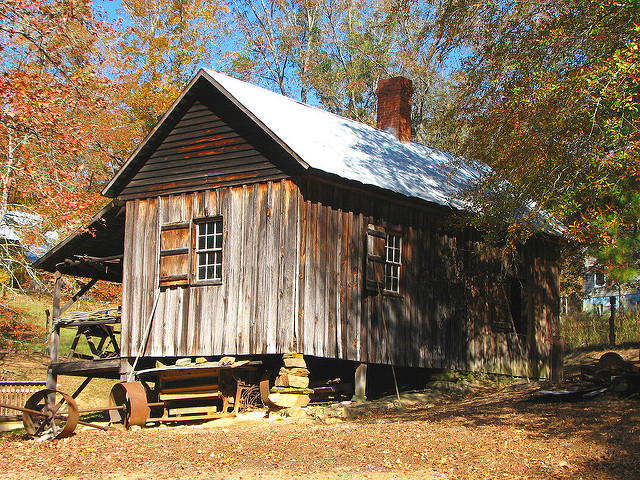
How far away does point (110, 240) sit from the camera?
841 inches

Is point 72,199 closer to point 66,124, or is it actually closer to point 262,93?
point 66,124

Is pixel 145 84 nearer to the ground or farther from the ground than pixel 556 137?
farther from the ground

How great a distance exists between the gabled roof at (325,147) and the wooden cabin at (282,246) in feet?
0.21

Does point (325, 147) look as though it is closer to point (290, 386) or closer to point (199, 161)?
point (199, 161)

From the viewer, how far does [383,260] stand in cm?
1802

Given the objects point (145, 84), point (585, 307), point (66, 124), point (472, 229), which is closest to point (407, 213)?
point (472, 229)

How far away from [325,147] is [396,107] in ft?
22.0

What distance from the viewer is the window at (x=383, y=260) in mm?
17719

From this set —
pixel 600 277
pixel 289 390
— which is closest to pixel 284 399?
pixel 289 390

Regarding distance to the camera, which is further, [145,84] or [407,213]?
[145,84]

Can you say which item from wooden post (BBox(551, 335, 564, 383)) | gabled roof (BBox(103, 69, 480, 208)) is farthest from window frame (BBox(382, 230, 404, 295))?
wooden post (BBox(551, 335, 564, 383))

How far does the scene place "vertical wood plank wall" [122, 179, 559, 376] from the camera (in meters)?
16.2

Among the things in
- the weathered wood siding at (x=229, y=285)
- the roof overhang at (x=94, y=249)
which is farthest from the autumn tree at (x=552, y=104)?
the roof overhang at (x=94, y=249)

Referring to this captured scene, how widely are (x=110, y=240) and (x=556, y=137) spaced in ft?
40.3
